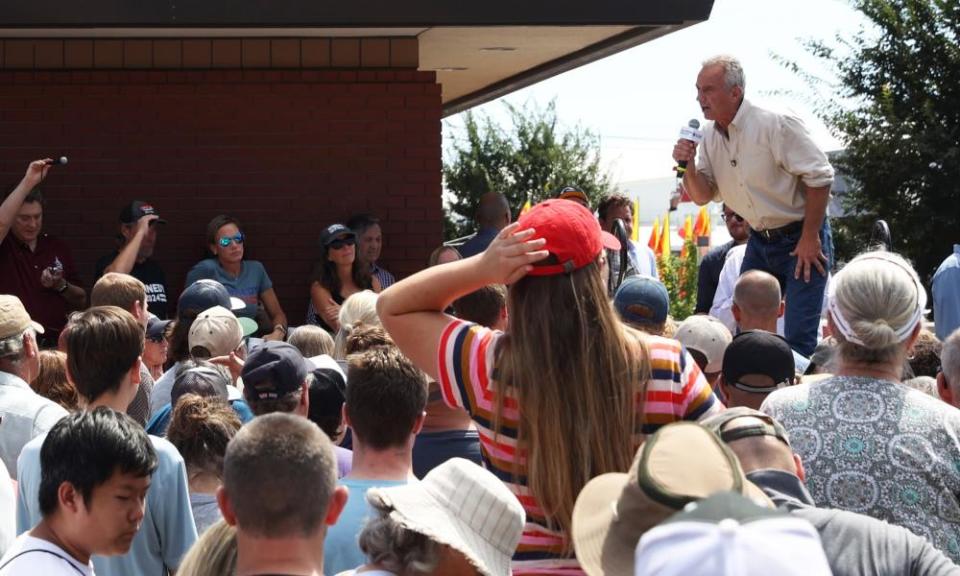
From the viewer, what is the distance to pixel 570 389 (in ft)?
10.9

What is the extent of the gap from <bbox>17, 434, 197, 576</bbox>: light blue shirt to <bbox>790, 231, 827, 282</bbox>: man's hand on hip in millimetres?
3623

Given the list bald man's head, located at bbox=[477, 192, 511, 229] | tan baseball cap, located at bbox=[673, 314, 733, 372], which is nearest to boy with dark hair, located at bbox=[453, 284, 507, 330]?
tan baseball cap, located at bbox=[673, 314, 733, 372]

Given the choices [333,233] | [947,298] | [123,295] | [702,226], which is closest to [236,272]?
[333,233]

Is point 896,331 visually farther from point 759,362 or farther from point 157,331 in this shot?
point 157,331

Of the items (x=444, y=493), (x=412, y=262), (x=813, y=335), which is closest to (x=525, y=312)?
(x=444, y=493)

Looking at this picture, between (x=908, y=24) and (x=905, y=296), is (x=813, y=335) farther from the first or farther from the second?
(x=908, y=24)

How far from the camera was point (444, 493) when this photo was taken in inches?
119

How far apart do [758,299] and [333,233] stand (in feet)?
12.7

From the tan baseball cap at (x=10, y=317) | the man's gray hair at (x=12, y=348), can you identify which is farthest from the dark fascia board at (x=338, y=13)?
the man's gray hair at (x=12, y=348)

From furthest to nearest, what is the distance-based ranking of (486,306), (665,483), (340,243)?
(340,243), (486,306), (665,483)

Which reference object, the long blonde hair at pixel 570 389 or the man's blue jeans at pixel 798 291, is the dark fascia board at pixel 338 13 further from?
the long blonde hair at pixel 570 389

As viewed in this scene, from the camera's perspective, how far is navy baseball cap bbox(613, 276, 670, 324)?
18.5 ft

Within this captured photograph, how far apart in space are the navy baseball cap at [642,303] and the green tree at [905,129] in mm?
12305

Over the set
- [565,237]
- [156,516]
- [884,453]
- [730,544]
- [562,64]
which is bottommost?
[156,516]
